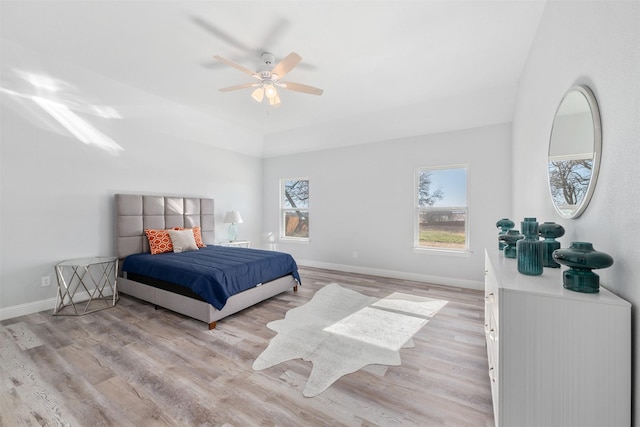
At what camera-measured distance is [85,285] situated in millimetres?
3262

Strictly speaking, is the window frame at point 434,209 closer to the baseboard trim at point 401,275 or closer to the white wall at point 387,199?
the white wall at point 387,199

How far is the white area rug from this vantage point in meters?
2.01

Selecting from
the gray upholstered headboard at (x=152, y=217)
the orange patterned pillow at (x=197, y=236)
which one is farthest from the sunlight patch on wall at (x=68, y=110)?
the orange patterned pillow at (x=197, y=236)

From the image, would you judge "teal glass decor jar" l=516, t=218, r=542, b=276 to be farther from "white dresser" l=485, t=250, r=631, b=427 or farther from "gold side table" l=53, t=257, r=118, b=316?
"gold side table" l=53, t=257, r=118, b=316

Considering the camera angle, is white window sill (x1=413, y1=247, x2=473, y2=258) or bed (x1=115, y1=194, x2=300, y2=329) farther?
white window sill (x1=413, y1=247, x2=473, y2=258)

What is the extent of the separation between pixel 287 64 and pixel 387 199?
2947 millimetres

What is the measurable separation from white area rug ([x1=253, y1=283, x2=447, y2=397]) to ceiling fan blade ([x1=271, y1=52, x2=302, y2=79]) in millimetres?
2577

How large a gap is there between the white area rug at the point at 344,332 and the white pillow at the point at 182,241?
202cm

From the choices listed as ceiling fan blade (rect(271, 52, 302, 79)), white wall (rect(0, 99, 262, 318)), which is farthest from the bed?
ceiling fan blade (rect(271, 52, 302, 79))

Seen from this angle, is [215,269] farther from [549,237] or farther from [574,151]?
[574,151]

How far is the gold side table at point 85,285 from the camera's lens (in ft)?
9.67

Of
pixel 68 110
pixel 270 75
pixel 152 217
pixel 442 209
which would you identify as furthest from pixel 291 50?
pixel 442 209

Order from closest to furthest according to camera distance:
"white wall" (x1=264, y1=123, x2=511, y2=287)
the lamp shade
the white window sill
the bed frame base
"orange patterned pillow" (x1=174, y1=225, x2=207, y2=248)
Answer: the bed frame base
"white wall" (x1=264, y1=123, x2=511, y2=287)
the white window sill
"orange patterned pillow" (x1=174, y1=225, x2=207, y2=248)
the lamp shade

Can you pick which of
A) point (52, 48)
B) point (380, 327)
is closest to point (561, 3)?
point (380, 327)
